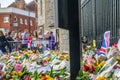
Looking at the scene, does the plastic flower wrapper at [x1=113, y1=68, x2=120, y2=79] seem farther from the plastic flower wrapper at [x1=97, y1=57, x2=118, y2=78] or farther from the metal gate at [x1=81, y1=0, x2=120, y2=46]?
the metal gate at [x1=81, y1=0, x2=120, y2=46]

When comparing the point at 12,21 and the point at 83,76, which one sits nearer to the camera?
the point at 83,76

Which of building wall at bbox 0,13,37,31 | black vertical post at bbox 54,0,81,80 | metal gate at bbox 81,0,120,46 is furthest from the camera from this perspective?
building wall at bbox 0,13,37,31

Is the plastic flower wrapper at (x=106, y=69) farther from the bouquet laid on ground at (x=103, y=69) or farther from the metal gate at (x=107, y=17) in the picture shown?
the metal gate at (x=107, y=17)

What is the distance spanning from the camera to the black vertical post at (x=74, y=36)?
14.5 ft

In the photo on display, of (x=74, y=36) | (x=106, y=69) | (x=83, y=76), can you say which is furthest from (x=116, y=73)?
(x=74, y=36)

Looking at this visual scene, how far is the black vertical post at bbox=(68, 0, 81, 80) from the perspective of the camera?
441 centimetres

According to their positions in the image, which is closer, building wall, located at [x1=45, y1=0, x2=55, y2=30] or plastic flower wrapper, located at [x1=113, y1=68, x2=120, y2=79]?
plastic flower wrapper, located at [x1=113, y1=68, x2=120, y2=79]

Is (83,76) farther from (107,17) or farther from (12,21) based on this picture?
(12,21)

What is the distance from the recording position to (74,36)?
4527mm

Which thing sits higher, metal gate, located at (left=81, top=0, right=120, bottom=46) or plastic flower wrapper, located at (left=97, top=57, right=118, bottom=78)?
metal gate, located at (left=81, top=0, right=120, bottom=46)

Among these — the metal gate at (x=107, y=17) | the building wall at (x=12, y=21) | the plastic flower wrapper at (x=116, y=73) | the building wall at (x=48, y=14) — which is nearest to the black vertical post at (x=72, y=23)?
the plastic flower wrapper at (x=116, y=73)

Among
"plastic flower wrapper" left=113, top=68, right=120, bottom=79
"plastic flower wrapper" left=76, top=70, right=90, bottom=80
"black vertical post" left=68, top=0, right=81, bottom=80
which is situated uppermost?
"black vertical post" left=68, top=0, right=81, bottom=80

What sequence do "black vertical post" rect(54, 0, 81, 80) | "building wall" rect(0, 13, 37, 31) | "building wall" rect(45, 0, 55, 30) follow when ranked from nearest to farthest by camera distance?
"black vertical post" rect(54, 0, 81, 80), "building wall" rect(45, 0, 55, 30), "building wall" rect(0, 13, 37, 31)

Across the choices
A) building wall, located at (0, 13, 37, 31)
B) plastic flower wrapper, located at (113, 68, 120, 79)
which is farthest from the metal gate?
building wall, located at (0, 13, 37, 31)
